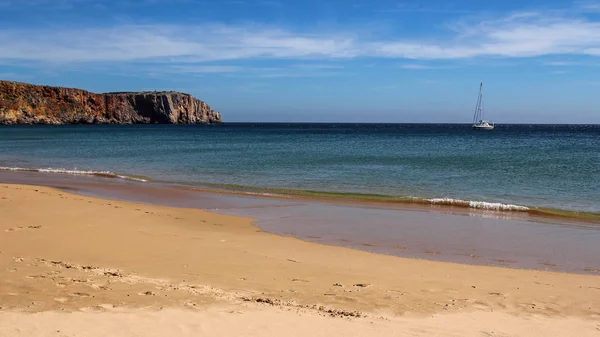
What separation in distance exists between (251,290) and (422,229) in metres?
6.68

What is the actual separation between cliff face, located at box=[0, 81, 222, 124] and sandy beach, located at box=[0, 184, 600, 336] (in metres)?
122

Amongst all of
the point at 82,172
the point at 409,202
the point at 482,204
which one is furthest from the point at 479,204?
the point at 82,172

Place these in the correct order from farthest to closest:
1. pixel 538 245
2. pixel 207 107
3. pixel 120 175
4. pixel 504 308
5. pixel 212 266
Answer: pixel 207 107
pixel 120 175
pixel 538 245
pixel 212 266
pixel 504 308

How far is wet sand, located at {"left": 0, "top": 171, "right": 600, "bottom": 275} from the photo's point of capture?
9.61 metres

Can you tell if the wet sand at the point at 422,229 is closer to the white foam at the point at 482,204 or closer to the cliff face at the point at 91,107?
the white foam at the point at 482,204

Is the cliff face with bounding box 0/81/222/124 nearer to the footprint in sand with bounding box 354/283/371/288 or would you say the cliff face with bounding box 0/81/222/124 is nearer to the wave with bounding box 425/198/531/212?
the wave with bounding box 425/198/531/212

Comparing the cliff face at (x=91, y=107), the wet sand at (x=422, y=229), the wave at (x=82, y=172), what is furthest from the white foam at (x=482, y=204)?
the cliff face at (x=91, y=107)

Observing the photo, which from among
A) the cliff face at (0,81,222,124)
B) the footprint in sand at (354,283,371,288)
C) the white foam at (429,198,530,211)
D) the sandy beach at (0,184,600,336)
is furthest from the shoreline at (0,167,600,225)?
the cliff face at (0,81,222,124)

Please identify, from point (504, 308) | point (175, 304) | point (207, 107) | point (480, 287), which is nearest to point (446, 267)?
point (480, 287)

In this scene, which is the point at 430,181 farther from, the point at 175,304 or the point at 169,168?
the point at 175,304

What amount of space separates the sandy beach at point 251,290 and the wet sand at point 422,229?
962 millimetres

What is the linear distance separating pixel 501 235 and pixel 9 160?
108ft

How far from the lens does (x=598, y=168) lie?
1102 inches

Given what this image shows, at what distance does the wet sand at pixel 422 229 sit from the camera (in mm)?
9609
